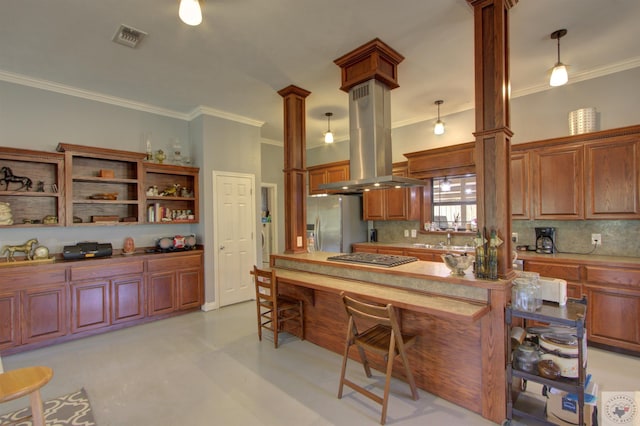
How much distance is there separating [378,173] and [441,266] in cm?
108

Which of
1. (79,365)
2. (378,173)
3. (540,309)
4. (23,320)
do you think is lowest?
(79,365)

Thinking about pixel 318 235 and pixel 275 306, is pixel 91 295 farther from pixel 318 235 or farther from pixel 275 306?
pixel 318 235

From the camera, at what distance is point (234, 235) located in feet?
15.8

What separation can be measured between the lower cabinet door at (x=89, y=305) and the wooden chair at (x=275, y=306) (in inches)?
74.8

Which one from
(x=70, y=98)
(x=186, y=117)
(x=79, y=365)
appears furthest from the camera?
(x=186, y=117)

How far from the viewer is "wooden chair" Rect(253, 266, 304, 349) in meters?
3.15

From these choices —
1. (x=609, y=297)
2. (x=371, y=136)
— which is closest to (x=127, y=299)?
(x=371, y=136)

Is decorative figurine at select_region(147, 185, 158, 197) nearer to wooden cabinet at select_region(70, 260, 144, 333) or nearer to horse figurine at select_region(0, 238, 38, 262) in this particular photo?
wooden cabinet at select_region(70, 260, 144, 333)

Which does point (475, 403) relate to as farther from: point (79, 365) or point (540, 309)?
point (79, 365)

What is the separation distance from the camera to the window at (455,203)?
450cm

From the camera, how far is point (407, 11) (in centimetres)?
241

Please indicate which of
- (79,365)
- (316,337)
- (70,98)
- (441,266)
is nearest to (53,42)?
(70,98)

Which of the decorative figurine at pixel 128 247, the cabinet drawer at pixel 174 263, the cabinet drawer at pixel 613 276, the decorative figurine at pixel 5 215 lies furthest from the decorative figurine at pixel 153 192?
the cabinet drawer at pixel 613 276

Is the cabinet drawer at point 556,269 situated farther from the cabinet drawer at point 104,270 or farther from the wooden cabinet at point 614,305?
the cabinet drawer at point 104,270
